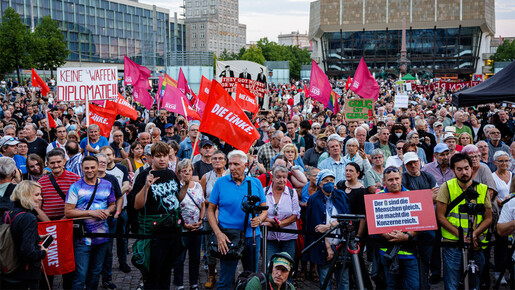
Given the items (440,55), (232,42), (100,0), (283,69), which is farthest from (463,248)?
(232,42)

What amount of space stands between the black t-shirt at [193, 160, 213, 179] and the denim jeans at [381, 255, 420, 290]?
9.92ft

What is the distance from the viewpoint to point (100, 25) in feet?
328

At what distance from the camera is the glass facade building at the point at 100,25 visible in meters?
87.9

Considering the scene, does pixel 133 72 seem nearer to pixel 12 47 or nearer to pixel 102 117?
pixel 102 117

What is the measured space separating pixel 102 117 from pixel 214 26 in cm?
14312

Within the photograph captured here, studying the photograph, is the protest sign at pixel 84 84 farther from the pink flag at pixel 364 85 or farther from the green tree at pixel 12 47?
the green tree at pixel 12 47

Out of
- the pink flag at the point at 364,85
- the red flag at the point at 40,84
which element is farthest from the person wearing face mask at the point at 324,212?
the red flag at the point at 40,84

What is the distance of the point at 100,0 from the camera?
324 feet

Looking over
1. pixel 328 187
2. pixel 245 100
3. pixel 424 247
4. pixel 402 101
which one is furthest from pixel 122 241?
pixel 402 101

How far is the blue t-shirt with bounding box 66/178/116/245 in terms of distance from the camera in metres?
5.43

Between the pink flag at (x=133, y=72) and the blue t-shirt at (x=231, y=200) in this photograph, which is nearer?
the blue t-shirt at (x=231, y=200)

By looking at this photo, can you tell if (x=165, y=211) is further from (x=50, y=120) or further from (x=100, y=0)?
(x=100, y=0)

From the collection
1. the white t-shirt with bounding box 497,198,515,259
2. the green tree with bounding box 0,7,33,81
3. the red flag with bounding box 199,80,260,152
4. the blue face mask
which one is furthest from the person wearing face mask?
the green tree with bounding box 0,7,33,81

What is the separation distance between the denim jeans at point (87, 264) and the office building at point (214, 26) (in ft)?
465
